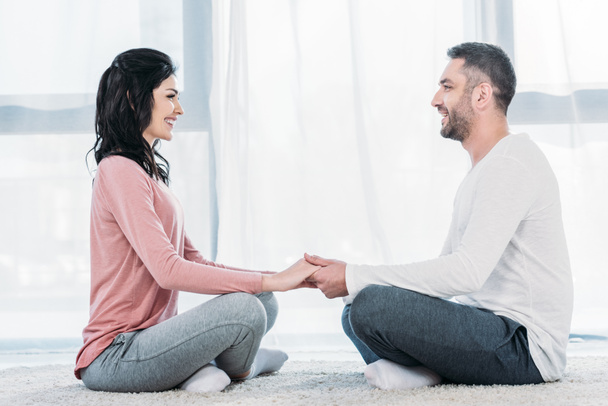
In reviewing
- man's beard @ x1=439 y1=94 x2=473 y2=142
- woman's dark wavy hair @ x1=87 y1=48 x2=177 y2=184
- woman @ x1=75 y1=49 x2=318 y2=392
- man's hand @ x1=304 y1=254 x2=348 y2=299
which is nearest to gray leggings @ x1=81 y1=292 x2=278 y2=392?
woman @ x1=75 y1=49 x2=318 y2=392

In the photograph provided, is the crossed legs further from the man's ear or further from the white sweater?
the man's ear

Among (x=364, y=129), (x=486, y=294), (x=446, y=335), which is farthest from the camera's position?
(x=364, y=129)

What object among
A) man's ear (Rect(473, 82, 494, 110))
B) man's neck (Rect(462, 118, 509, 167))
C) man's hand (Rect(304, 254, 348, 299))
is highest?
man's ear (Rect(473, 82, 494, 110))

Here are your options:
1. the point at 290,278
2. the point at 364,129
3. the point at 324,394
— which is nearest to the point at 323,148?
the point at 364,129

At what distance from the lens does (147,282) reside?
1559 millimetres

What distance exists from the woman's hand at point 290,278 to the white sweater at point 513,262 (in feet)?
0.49

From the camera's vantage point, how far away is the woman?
1444 millimetres

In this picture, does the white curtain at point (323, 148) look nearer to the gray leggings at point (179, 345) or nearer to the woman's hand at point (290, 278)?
the woman's hand at point (290, 278)

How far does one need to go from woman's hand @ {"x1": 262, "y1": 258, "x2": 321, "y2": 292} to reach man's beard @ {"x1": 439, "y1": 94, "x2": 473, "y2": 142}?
529mm

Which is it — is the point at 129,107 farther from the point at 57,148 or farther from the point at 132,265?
the point at 57,148

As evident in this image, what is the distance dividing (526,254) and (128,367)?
3.22ft

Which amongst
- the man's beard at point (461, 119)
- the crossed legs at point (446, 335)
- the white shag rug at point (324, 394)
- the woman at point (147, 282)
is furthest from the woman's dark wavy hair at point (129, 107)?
the man's beard at point (461, 119)

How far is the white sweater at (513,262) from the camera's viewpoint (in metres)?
1.38

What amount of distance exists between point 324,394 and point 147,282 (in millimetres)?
524
